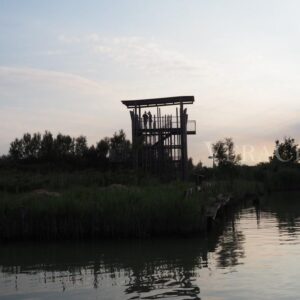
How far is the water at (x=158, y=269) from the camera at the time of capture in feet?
34.9

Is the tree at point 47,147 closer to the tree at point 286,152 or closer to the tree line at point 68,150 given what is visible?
the tree line at point 68,150

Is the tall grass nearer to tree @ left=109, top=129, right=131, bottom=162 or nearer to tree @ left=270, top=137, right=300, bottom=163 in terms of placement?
tree @ left=109, top=129, right=131, bottom=162

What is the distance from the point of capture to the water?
10.6 metres

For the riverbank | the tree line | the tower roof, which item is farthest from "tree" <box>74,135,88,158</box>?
the riverbank

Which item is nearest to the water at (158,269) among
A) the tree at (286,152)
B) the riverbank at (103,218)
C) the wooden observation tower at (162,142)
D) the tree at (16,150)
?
the riverbank at (103,218)

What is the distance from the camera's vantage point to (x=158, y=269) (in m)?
13.2

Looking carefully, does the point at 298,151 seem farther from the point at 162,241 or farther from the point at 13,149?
the point at 162,241

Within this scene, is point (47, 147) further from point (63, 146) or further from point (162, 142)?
point (162, 142)

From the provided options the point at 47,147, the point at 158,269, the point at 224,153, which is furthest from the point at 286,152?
the point at 158,269

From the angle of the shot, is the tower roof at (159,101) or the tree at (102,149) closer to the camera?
the tower roof at (159,101)

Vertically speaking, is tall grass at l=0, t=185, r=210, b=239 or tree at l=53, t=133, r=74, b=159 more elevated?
tree at l=53, t=133, r=74, b=159

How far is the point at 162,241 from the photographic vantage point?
17516 millimetres

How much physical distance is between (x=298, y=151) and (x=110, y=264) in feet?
241

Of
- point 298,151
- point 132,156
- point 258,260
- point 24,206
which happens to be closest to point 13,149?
point 132,156
